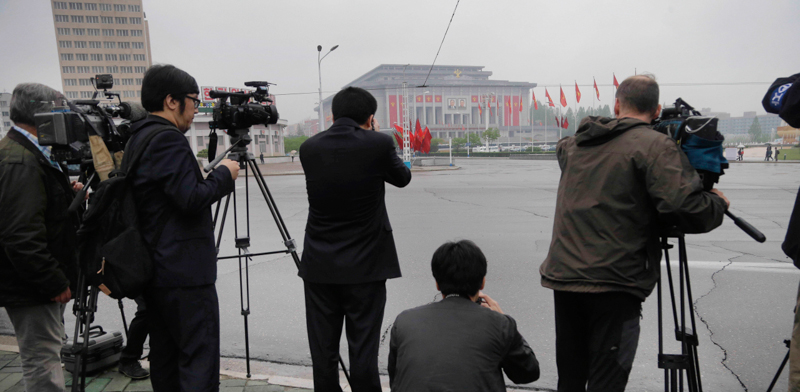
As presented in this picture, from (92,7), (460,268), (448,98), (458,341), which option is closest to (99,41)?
(92,7)

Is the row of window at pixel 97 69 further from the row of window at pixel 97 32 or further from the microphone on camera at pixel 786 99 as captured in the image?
the microphone on camera at pixel 786 99

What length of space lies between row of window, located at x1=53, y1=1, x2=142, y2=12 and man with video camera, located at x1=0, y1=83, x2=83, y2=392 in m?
104

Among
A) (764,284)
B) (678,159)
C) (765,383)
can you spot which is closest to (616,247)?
(678,159)

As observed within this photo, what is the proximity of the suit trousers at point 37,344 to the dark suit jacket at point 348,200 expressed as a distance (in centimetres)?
136

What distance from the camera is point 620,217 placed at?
1942 mm

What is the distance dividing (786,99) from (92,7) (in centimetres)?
10965

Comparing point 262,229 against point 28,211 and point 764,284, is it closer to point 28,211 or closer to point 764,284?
point 28,211

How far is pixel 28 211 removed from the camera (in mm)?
2199

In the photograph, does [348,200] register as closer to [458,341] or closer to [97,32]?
[458,341]

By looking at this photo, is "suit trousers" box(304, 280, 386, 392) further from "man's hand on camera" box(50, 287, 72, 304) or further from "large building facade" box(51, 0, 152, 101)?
"large building facade" box(51, 0, 152, 101)

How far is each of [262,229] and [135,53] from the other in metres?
98.7

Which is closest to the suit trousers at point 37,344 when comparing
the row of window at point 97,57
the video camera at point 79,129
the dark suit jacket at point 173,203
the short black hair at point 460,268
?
the video camera at point 79,129

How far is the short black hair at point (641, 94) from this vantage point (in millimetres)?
2031

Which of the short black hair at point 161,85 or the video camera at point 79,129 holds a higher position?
the short black hair at point 161,85
